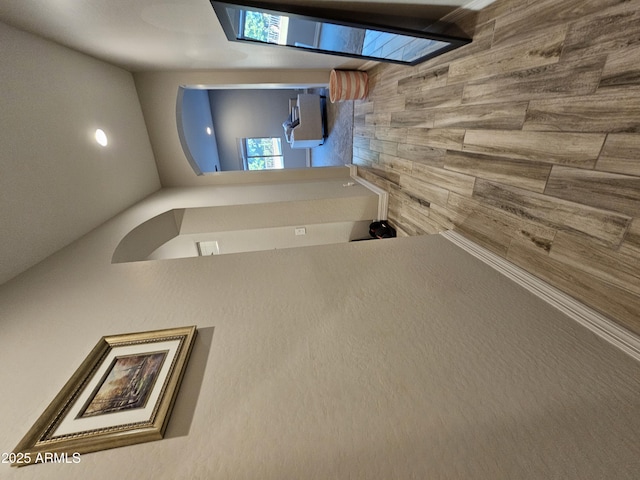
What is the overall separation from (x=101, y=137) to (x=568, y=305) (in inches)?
124

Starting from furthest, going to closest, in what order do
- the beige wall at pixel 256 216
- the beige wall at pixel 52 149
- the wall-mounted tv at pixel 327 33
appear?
the beige wall at pixel 256 216, the beige wall at pixel 52 149, the wall-mounted tv at pixel 327 33

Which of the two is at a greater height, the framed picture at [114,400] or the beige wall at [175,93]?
the beige wall at [175,93]

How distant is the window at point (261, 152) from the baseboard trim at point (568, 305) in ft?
22.9

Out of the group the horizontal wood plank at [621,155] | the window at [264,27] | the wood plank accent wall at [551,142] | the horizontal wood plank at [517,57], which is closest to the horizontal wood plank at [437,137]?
the wood plank accent wall at [551,142]

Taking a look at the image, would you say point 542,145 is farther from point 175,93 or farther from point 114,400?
point 175,93

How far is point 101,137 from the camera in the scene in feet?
7.02

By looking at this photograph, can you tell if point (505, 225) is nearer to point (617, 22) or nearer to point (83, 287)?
point (617, 22)

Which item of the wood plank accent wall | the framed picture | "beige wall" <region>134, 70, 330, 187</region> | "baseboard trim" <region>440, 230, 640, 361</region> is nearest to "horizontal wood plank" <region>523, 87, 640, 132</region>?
the wood plank accent wall

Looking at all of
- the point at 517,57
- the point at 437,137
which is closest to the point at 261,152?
the point at 437,137

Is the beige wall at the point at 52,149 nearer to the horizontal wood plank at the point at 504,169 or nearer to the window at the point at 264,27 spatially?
the window at the point at 264,27

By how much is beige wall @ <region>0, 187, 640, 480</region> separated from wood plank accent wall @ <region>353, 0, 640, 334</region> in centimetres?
20

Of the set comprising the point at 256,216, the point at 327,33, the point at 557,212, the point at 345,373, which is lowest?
the point at 256,216

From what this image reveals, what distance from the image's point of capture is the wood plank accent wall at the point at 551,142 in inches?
31.1

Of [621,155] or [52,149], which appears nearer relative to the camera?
[621,155]
